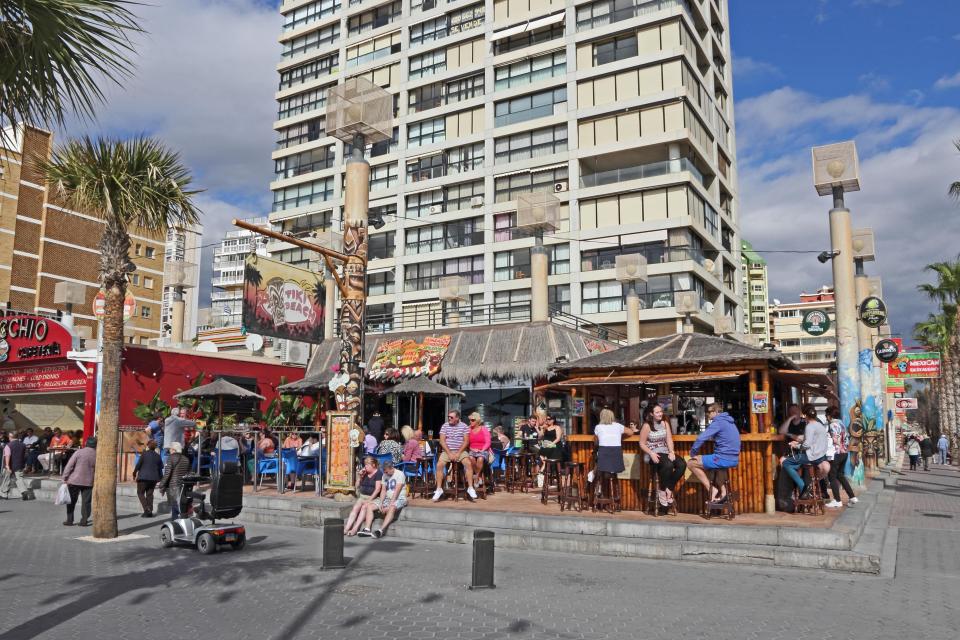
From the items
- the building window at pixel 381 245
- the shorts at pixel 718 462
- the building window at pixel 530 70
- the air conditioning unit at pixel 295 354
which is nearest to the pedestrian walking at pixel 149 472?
the shorts at pixel 718 462

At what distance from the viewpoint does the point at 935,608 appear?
283 inches

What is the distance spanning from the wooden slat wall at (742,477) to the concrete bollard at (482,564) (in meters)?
5.14

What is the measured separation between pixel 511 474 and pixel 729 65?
149ft

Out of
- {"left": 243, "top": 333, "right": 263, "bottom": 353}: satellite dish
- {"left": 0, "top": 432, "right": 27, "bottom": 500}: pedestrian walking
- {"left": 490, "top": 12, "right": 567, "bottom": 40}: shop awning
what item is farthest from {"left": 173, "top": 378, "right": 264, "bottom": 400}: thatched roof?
{"left": 490, "top": 12, "right": 567, "bottom": 40}: shop awning

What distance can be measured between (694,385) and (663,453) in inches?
199

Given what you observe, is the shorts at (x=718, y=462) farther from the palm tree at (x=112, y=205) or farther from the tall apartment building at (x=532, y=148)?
the tall apartment building at (x=532, y=148)

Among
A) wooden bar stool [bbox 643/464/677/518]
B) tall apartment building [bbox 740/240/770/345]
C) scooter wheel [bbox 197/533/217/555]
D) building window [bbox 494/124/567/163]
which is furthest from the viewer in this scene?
tall apartment building [bbox 740/240/770/345]

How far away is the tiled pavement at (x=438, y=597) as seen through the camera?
21.0 feet

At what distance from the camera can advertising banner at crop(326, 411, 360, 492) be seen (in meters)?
14.8

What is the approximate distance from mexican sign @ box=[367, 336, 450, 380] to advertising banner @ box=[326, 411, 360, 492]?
932cm

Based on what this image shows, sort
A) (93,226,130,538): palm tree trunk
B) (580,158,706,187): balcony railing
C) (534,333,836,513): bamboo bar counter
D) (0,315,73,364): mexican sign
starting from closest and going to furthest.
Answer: (93,226,130,538): palm tree trunk, (534,333,836,513): bamboo bar counter, (0,315,73,364): mexican sign, (580,158,706,187): balcony railing

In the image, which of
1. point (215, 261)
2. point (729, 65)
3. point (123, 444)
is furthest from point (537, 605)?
point (215, 261)

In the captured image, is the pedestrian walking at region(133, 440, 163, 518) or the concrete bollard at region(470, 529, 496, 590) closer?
the concrete bollard at region(470, 529, 496, 590)

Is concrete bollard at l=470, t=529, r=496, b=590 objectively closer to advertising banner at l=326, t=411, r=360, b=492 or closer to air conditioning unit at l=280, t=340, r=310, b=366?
advertising banner at l=326, t=411, r=360, b=492
